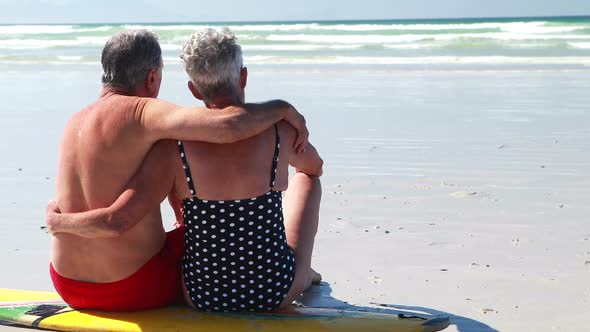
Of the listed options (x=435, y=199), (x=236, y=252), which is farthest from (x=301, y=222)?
(x=435, y=199)

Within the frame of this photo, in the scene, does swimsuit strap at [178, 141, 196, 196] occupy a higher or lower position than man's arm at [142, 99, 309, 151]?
lower

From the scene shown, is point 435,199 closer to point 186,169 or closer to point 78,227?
point 186,169

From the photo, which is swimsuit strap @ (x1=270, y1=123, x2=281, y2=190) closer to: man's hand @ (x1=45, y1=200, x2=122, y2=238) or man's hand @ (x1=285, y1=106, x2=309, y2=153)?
man's hand @ (x1=285, y1=106, x2=309, y2=153)

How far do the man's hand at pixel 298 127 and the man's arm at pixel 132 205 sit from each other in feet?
1.40

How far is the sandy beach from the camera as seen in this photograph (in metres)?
3.95

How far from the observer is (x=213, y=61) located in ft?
9.82

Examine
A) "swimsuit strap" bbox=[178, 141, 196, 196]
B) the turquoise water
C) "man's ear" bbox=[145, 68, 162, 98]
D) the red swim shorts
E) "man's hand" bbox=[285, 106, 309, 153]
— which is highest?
the turquoise water

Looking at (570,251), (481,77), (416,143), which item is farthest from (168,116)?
(481,77)

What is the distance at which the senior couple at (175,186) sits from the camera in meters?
3.04

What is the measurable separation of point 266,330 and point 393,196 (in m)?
2.90

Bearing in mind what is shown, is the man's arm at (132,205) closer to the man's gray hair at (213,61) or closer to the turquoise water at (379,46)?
the man's gray hair at (213,61)

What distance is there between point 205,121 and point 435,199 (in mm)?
3056

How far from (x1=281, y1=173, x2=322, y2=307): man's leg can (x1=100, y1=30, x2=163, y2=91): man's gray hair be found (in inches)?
31.8

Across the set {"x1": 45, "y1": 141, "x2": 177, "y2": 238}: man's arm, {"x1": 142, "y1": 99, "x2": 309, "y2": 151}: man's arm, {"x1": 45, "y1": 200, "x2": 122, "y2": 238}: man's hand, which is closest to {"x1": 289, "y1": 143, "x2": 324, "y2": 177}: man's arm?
{"x1": 142, "y1": 99, "x2": 309, "y2": 151}: man's arm
